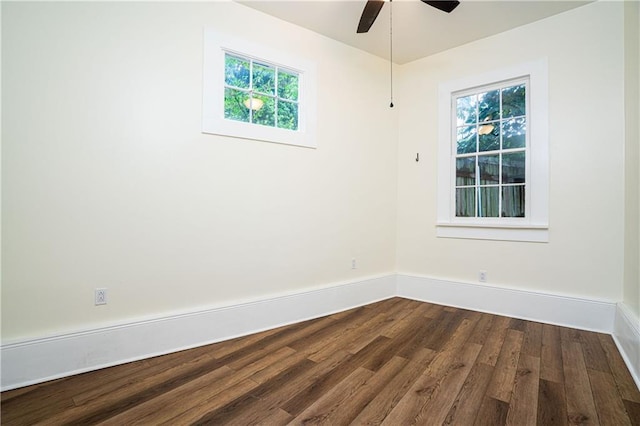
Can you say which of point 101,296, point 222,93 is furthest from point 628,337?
point 101,296

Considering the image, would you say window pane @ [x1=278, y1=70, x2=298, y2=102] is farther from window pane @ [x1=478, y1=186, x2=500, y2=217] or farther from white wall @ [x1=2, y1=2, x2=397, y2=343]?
window pane @ [x1=478, y1=186, x2=500, y2=217]

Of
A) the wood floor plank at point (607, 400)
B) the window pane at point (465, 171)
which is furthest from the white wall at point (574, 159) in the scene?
the wood floor plank at point (607, 400)

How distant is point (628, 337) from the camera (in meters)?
1.99

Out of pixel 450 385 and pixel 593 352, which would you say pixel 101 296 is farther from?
pixel 593 352

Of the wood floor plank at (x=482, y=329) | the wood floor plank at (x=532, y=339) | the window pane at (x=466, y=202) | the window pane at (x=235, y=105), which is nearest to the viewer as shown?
the wood floor plank at (x=532, y=339)

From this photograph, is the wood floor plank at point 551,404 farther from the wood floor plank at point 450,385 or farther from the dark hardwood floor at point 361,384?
the wood floor plank at point 450,385

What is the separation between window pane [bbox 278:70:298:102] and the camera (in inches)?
108

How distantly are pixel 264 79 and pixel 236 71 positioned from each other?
26 cm

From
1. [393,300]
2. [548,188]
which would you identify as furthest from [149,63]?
[548,188]

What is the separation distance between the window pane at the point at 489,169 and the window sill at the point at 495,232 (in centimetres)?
49

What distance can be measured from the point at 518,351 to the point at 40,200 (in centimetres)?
337

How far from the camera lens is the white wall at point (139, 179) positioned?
5.72 feet

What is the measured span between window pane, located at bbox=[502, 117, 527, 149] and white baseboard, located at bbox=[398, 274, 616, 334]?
1.46m

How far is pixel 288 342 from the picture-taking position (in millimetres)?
2285
